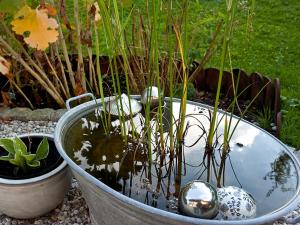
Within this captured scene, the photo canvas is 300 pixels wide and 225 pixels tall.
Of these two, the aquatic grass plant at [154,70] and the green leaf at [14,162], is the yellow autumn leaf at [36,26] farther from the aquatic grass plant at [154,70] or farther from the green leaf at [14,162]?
the green leaf at [14,162]

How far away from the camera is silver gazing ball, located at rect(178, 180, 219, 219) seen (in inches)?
49.5

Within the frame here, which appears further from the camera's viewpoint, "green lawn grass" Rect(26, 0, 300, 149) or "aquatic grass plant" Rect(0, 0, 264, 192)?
"green lawn grass" Rect(26, 0, 300, 149)

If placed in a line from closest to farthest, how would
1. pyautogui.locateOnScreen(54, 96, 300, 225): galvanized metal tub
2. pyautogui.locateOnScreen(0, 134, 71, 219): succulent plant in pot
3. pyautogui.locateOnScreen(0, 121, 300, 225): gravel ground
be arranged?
1. pyautogui.locateOnScreen(54, 96, 300, 225): galvanized metal tub
2. pyautogui.locateOnScreen(0, 134, 71, 219): succulent plant in pot
3. pyautogui.locateOnScreen(0, 121, 300, 225): gravel ground

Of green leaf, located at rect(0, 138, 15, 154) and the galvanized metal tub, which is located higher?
the galvanized metal tub

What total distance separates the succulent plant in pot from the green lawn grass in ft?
3.54

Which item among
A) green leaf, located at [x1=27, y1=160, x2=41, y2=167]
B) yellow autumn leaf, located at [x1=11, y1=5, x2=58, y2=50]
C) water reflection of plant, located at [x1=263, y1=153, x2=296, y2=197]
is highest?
yellow autumn leaf, located at [x1=11, y1=5, x2=58, y2=50]

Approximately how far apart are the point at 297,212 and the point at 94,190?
41.9 inches

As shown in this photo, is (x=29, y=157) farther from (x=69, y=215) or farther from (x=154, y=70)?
(x=154, y=70)

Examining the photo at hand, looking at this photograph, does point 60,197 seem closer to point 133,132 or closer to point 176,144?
point 133,132

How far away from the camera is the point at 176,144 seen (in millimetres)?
1586

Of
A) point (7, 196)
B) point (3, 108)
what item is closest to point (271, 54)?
point (3, 108)

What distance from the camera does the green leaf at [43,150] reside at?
1.84 meters

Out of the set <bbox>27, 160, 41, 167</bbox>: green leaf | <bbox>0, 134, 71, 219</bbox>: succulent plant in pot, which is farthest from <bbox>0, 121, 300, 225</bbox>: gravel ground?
<bbox>27, 160, 41, 167</bbox>: green leaf

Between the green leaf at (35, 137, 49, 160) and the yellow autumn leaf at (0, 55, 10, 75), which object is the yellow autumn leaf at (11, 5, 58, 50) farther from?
the green leaf at (35, 137, 49, 160)
